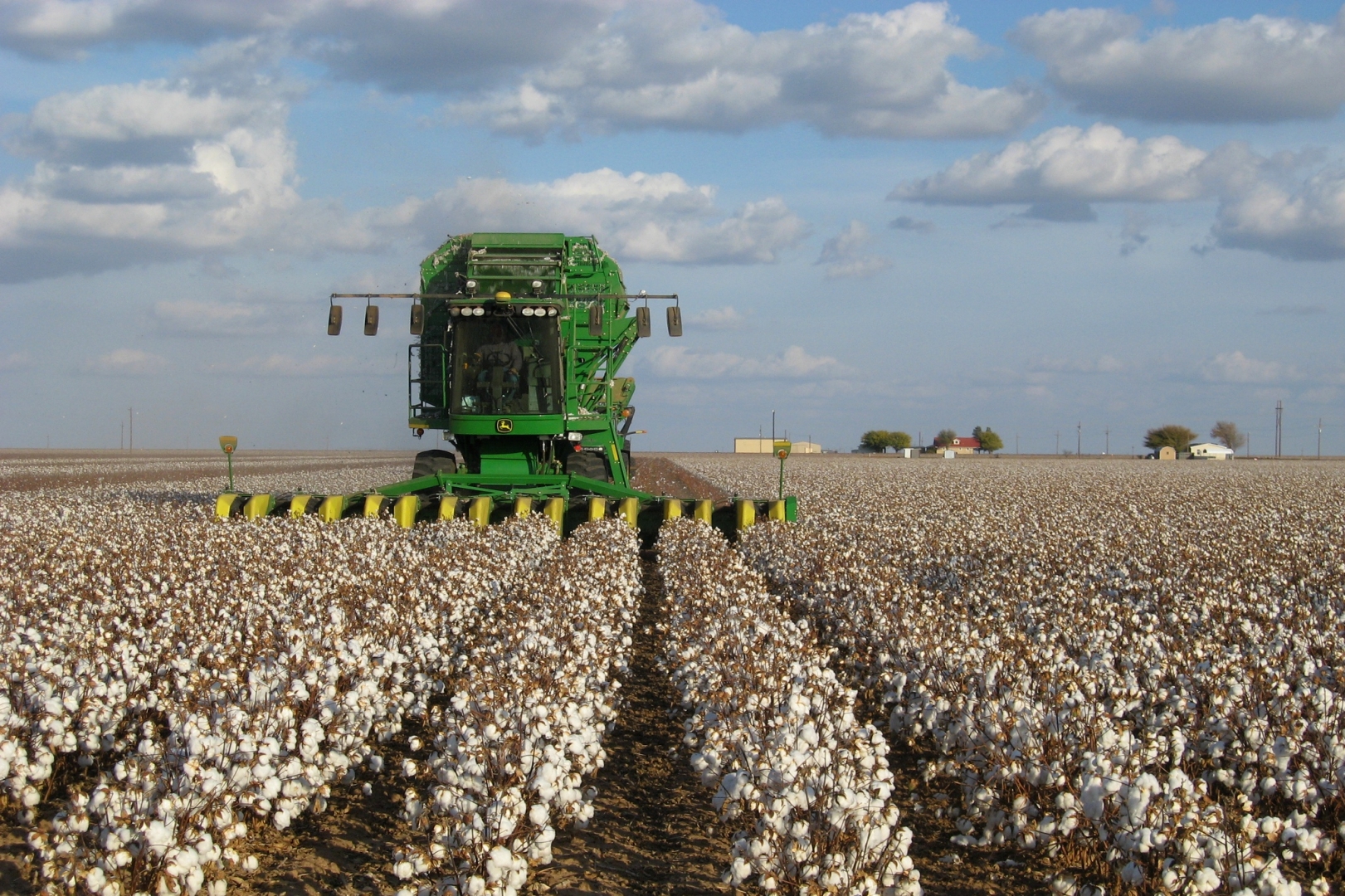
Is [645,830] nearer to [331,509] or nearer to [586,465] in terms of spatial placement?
[331,509]

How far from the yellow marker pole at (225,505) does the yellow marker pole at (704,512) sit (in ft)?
20.6

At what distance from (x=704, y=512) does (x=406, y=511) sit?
3.97m

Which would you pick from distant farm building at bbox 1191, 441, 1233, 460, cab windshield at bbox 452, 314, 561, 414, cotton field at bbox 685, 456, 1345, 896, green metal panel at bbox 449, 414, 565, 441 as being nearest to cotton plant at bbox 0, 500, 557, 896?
cotton field at bbox 685, 456, 1345, 896

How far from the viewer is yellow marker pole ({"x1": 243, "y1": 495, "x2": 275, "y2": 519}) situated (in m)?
16.2

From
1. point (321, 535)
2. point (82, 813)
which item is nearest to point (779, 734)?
point (82, 813)

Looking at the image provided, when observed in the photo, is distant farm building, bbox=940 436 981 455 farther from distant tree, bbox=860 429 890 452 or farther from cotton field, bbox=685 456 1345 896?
cotton field, bbox=685 456 1345 896

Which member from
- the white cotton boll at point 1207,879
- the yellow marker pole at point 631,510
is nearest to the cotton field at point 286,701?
the white cotton boll at point 1207,879

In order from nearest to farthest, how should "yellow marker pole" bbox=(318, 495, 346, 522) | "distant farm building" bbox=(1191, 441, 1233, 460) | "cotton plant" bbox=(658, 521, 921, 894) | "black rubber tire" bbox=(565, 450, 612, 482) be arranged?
"cotton plant" bbox=(658, 521, 921, 894)
"yellow marker pole" bbox=(318, 495, 346, 522)
"black rubber tire" bbox=(565, 450, 612, 482)
"distant farm building" bbox=(1191, 441, 1233, 460)

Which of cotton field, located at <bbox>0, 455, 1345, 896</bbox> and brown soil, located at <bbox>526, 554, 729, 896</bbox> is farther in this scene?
brown soil, located at <bbox>526, 554, 729, 896</bbox>

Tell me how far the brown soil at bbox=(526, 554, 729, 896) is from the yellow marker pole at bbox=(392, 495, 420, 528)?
868cm

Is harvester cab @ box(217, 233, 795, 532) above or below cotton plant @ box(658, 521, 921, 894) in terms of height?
above

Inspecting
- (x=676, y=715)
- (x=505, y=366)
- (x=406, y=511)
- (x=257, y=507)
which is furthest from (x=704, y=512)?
(x=676, y=715)

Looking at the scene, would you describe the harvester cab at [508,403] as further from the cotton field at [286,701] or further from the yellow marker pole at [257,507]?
the cotton field at [286,701]

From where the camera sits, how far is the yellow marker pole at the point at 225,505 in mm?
16062
